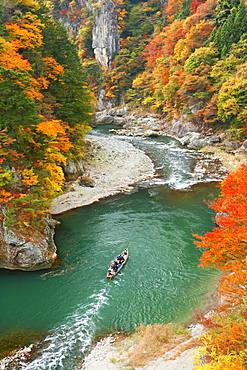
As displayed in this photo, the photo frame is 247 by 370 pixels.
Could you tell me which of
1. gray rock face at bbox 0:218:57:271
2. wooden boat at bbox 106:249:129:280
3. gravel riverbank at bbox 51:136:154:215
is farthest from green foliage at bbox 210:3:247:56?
gray rock face at bbox 0:218:57:271

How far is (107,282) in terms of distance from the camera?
14852 mm

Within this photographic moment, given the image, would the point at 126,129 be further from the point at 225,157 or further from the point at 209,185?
the point at 209,185

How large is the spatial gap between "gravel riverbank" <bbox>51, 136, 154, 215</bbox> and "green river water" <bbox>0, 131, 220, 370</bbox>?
151cm

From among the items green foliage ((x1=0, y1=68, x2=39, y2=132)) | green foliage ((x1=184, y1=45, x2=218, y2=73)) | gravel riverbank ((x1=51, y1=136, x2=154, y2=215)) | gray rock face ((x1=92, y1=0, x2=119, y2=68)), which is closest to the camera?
green foliage ((x1=0, y1=68, x2=39, y2=132))

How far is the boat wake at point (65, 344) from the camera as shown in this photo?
10328 millimetres

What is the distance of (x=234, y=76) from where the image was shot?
37312mm

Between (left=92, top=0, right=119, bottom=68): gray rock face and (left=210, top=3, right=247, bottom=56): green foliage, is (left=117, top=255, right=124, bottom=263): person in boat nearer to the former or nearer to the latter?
(left=210, top=3, right=247, bottom=56): green foliage

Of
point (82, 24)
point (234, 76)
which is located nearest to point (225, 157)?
point (234, 76)

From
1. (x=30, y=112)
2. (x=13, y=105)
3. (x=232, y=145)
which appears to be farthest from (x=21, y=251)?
(x=232, y=145)

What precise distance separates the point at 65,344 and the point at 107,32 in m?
72.3

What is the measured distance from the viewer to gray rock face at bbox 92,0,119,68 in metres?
71.1

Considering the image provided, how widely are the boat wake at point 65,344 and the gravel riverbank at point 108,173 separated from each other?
10423mm

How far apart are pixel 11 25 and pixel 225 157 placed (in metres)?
23.6

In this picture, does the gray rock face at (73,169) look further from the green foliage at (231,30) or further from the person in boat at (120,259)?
the green foliage at (231,30)
